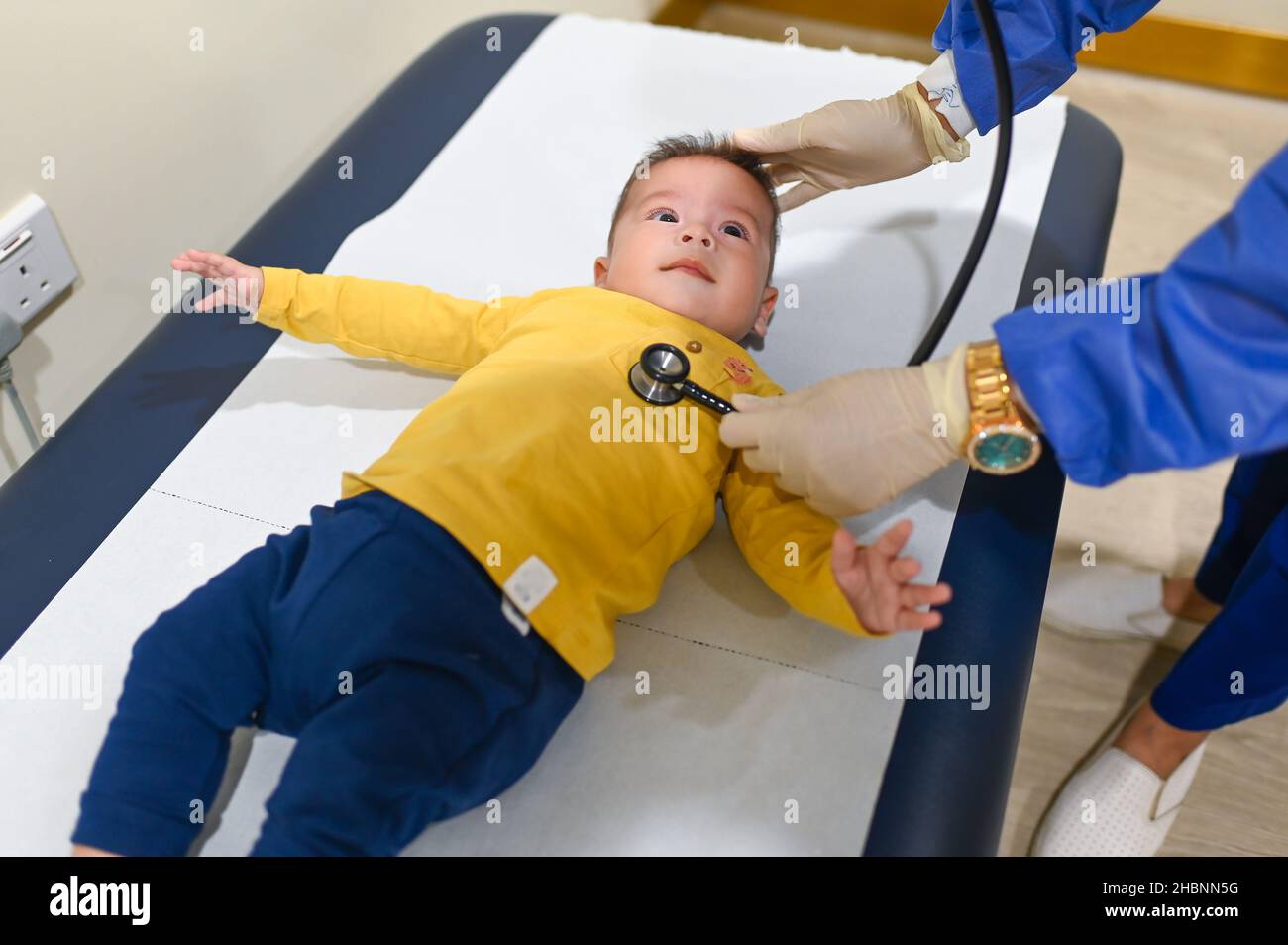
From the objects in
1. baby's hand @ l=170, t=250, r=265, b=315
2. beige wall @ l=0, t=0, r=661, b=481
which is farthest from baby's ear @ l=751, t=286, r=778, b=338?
beige wall @ l=0, t=0, r=661, b=481

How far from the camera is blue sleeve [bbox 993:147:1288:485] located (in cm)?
73

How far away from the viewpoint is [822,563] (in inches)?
38.8

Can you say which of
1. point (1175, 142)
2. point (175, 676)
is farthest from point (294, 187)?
point (1175, 142)

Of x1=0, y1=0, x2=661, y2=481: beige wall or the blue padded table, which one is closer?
the blue padded table

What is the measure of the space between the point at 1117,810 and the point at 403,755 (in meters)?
0.94

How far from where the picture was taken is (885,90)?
5.25 ft

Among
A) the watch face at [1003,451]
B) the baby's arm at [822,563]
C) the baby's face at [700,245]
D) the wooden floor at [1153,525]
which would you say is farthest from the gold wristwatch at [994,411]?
the wooden floor at [1153,525]

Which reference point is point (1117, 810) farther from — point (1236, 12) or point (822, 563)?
point (1236, 12)

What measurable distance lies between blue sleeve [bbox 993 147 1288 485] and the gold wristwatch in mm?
22

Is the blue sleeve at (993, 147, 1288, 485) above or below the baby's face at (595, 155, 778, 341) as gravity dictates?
below

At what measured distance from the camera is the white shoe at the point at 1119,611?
1.59 meters

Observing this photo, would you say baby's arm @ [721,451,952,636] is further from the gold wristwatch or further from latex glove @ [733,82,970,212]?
latex glove @ [733,82,970,212]
